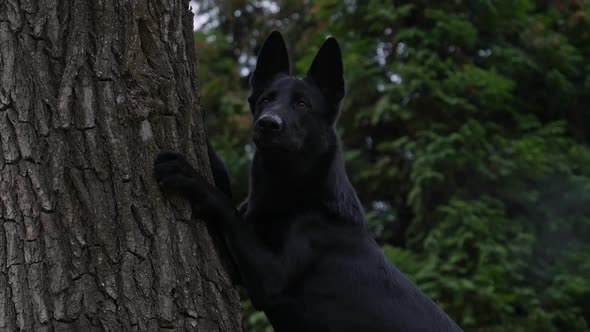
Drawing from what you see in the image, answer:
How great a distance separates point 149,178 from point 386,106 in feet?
19.6

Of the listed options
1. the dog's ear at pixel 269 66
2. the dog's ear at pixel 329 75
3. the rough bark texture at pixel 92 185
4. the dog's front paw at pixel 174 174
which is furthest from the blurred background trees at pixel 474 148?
the rough bark texture at pixel 92 185

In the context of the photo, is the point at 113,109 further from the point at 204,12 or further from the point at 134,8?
the point at 204,12

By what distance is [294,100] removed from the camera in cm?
388

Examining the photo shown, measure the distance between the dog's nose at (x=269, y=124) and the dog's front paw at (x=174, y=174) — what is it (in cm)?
62

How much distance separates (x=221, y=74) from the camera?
36.7 ft

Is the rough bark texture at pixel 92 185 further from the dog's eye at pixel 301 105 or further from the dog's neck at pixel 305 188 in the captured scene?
the dog's eye at pixel 301 105

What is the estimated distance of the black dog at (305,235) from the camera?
327 centimetres

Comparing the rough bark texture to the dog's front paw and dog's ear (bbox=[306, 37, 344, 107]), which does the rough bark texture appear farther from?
dog's ear (bbox=[306, 37, 344, 107])

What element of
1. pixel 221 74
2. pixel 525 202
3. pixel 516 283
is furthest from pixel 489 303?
pixel 221 74

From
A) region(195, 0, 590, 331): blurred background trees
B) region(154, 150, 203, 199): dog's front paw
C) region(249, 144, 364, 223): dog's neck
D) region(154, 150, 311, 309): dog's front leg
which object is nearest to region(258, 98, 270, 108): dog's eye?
region(249, 144, 364, 223): dog's neck

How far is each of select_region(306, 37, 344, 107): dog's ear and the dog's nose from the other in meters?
0.56

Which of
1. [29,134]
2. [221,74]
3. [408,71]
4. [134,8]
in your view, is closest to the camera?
[29,134]

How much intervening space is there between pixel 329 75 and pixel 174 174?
148 cm

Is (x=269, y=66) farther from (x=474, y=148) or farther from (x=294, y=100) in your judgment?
(x=474, y=148)
